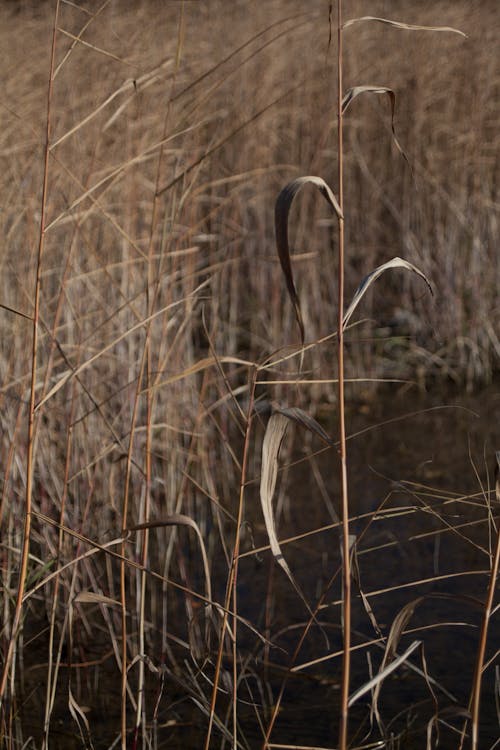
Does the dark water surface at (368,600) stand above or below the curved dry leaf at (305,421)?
below

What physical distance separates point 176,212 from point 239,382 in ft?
7.67

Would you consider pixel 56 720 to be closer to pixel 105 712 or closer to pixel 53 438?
pixel 105 712

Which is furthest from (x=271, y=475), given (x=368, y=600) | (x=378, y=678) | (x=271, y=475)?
(x=368, y=600)

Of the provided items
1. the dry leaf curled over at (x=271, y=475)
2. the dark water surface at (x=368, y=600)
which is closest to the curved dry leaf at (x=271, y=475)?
the dry leaf curled over at (x=271, y=475)

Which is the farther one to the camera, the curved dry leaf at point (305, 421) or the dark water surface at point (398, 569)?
the dark water surface at point (398, 569)

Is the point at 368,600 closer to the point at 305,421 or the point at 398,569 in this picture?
the point at 398,569

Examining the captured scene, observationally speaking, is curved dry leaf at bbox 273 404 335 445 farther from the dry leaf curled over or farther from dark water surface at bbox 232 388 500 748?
dark water surface at bbox 232 388 500 748

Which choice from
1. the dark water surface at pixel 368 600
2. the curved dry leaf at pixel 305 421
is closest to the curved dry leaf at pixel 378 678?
the dark water surface at pixel 368 600

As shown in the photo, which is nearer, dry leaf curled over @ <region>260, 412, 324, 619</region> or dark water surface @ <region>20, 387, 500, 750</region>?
dry leaf curled over @ <region>260, 412, 324, 619</region>

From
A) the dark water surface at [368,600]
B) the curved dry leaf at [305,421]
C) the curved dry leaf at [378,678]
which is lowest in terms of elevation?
the dark water surface at [368,600]

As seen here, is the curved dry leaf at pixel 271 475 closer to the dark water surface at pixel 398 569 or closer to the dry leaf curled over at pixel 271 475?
the dry leaf curled over at pixel 271 475

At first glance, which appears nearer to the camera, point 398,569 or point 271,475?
point 271,475

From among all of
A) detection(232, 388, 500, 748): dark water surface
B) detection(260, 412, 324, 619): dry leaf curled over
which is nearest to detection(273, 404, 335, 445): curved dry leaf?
detection(260, 412, 324, 619): dry leaf curled over

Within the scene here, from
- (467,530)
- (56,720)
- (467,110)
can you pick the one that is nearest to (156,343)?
(467,530)
